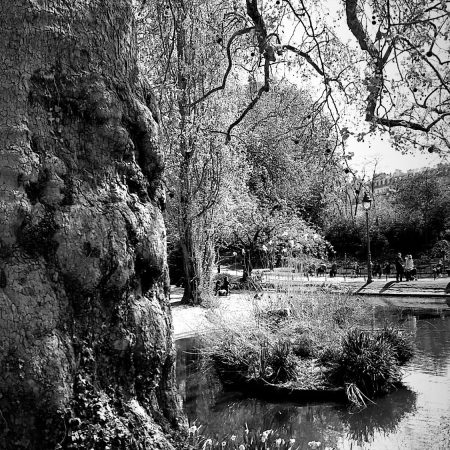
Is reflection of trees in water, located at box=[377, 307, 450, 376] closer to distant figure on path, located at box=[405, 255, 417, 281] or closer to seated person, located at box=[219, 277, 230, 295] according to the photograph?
seated person, located at box=[219, 277, 230, 295]

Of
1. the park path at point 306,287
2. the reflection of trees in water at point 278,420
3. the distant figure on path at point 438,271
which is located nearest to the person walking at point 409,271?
the distant figure on path at point 438,271

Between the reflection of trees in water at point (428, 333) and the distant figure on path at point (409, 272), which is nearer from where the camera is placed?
the reflection of trees in water at point (428, 333)

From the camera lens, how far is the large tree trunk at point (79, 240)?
281cm

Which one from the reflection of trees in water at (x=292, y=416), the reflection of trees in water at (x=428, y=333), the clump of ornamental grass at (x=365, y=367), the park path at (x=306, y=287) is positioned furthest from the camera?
the park path at (x=306, y=287)

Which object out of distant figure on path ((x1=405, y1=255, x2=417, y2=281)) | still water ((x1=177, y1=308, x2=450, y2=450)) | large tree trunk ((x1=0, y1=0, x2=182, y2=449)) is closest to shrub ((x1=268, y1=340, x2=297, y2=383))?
still water ((x1=177, y1=308, x2=450, y2=450))

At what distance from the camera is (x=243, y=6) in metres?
10.1

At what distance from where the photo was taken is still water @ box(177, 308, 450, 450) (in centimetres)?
775

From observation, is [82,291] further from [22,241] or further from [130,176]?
[130,176]

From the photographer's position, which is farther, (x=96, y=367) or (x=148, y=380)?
(x=148, y=380)

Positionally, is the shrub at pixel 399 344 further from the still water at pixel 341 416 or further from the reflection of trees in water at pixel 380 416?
the reflection of trees in water at pixel 380 416

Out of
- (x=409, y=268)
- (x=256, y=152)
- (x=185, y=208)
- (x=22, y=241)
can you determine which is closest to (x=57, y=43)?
(x=22, y=241)

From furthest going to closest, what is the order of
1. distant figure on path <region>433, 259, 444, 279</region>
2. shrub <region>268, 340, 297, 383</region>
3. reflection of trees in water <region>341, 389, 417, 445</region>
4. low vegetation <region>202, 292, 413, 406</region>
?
distant figure on path <region>433, 259, 444, 279</region>, shrub <region>268, 340, 297, 383</region>, low vegetation <region>202, 292, 413, 406</region>, reflection of trees in water <region>341, 389, 417, 445</region>

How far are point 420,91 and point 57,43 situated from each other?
231 inches

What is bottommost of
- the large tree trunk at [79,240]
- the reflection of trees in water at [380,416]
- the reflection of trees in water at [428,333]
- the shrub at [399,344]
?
the reflection of trees in water at [380,416]
